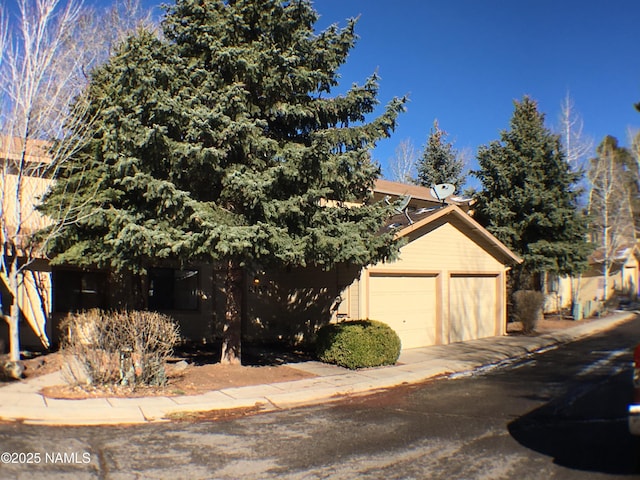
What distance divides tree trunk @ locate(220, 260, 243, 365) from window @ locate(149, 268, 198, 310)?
442 cm

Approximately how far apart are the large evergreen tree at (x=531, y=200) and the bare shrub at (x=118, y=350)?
17764 millimetres

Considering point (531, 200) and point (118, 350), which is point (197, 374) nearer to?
point (118, 350)

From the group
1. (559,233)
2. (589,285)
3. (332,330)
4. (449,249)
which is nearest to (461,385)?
(332,330)

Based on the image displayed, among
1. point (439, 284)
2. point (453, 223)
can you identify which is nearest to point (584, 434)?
point (439, 284)

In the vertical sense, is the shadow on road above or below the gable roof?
below

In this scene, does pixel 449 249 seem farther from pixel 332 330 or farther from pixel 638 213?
pixel 638 213

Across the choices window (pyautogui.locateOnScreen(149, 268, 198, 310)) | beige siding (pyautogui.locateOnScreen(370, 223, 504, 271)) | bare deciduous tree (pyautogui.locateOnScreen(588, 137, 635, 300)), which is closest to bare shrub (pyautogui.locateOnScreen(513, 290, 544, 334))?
beige siding (pyautogui.locateOnScreen(370, 223, 504, 271))

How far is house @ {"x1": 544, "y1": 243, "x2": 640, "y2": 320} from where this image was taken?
2838 centimetres

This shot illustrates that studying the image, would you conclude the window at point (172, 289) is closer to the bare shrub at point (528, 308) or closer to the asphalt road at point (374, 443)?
the asphalt road at point (374, 443)

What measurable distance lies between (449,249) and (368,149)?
7.27 metres

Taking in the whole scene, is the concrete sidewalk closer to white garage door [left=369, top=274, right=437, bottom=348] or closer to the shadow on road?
white garage door [left=369, top=274, right=437, bottom=348]

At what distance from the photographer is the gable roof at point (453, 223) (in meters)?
15.3

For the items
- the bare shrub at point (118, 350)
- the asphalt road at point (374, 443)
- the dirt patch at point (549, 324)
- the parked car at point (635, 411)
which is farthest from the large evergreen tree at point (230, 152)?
the dirt patch at point (549, 324)

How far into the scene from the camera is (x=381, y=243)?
11.0 m
